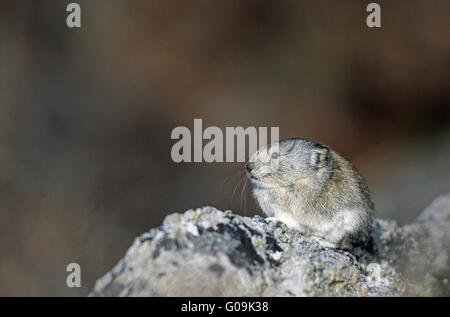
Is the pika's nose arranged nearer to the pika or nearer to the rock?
the pika

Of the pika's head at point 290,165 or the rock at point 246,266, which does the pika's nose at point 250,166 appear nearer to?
the pika's head at point 290,165

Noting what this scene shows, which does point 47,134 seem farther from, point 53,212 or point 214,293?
point 214,293

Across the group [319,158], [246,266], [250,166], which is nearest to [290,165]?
[319,158]

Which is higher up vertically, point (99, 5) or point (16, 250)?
point (99, 5)
